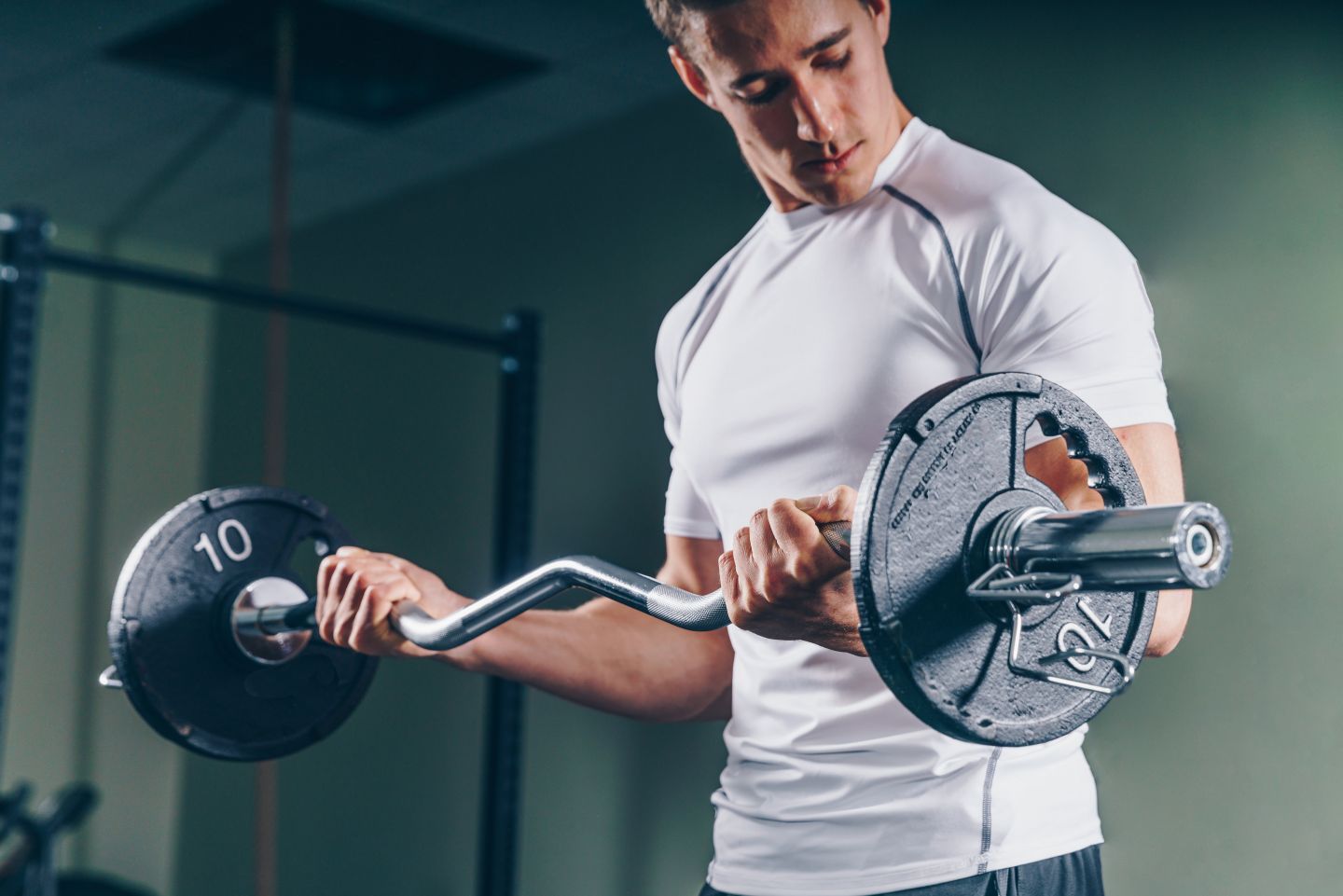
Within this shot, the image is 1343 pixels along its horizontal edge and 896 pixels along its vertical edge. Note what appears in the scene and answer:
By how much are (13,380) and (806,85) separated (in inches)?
50.6

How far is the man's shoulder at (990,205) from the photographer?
43.0 inches

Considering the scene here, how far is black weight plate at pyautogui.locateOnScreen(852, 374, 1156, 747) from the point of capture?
27.8 inches

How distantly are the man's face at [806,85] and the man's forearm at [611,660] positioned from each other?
46 centimetres

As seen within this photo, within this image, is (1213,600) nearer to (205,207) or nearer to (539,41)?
(539,41)

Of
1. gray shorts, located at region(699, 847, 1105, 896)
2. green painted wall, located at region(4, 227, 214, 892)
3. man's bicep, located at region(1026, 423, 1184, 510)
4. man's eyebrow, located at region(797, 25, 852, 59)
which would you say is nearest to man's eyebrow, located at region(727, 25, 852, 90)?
man's eyebrow, located at region(797, 25, 852, 59)

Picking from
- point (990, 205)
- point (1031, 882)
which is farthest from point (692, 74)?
point (1031, 882)

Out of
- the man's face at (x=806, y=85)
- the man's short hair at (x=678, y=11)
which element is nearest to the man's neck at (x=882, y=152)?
the man's face at (x=806, y=85)

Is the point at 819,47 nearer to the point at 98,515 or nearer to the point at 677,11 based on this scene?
the point at 677,11

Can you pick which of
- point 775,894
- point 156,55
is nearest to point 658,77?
point 156,55

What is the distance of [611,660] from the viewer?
132 centimetres

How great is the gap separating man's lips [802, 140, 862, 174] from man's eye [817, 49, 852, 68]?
0.08m

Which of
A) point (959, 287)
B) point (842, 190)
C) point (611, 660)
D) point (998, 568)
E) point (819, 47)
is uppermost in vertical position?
point (819, 47)

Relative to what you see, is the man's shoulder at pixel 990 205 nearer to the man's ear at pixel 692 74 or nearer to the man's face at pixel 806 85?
the man's face at pixel 806 85

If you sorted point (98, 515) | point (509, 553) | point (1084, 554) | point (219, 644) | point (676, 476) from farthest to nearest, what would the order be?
point (98, 515)
point (509, 553)
point (676, 476)
point (219, 644)
point (1084, 554)
